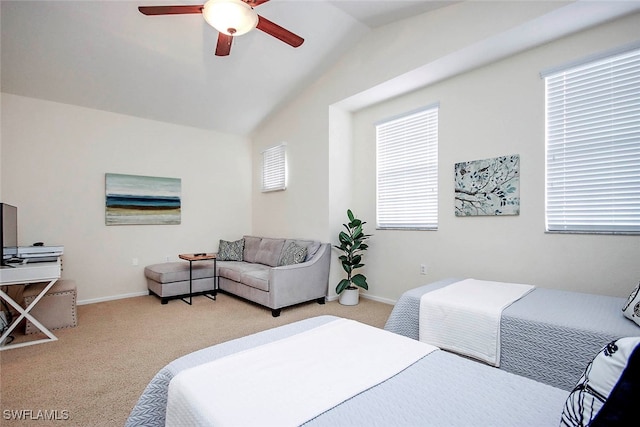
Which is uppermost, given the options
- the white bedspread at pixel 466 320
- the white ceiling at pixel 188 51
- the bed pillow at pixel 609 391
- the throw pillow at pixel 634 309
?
the white ceiling at pixel 188 51

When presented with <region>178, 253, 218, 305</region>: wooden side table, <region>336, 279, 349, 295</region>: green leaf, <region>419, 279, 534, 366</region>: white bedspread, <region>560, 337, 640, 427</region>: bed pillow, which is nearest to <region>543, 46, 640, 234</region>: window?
<region>419, 279, 534, 366</region>: white bedspread

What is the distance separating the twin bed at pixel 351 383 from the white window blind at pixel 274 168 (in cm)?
378

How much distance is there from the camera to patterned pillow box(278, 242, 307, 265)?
426cm

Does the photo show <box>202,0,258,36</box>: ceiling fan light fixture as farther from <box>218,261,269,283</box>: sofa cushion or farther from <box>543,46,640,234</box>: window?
<box>218,261,269,283</box>: sofa cushion

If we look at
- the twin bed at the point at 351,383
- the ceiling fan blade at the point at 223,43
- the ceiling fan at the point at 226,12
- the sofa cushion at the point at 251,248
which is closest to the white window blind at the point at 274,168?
the sofa cushion at the point at 251,248

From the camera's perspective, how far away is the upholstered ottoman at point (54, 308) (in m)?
3.24

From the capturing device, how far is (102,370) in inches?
96.3

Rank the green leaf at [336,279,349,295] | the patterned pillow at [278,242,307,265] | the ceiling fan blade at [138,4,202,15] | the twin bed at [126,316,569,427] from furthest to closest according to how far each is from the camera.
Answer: the patterned pillow at [278,242,307,265] → the green leaf at [336,279,349,295] → the ceiling fan blade at [138,4,202,15] → the twin bed at [126,316,569,427]

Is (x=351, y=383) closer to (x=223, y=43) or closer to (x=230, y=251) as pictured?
(x=223, y=43)

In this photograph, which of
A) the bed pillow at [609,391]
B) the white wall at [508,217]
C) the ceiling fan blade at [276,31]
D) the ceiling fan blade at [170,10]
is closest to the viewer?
the bed pillow at [609,391]

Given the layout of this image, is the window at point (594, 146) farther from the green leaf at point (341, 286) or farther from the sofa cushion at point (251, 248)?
the sofa cushion at point (251, 248)

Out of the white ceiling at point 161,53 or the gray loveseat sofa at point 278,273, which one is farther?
the gray loveseat sofa at point 278,273

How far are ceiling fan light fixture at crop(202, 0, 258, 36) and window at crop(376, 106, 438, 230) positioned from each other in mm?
2444

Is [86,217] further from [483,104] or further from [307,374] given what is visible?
[483,104]
